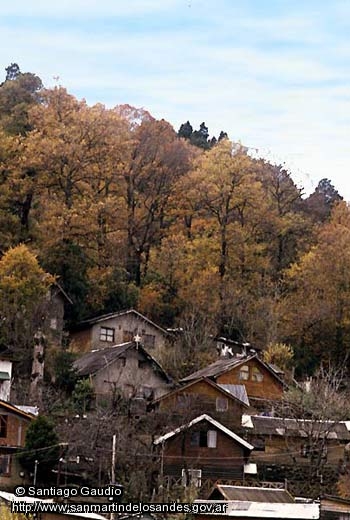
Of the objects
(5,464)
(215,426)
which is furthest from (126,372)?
(5,464)

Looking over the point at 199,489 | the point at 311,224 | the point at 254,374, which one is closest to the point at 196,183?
the point at 311,224

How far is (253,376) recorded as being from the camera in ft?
136

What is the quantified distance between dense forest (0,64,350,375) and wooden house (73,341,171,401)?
3.51m

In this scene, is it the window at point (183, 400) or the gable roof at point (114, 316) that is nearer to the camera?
the window at point (183, 400)

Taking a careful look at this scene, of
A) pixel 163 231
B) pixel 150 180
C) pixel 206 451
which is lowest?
pixel 206 451

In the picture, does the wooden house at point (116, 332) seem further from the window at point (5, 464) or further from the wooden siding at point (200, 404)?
the window at point (5, 464)

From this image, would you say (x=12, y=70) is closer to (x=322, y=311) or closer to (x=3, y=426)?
(x=322, y=311)

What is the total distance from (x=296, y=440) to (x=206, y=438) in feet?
12.0

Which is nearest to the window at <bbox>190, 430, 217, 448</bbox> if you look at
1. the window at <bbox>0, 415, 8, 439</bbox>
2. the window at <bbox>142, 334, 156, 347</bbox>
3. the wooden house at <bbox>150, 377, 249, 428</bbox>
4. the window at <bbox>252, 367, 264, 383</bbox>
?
the wooden house at <bbox>150, 377, 249, 428</bbox>

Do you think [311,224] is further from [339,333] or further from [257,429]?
[257,429]

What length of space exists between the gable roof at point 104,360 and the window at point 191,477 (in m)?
6.48

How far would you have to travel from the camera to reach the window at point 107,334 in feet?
144

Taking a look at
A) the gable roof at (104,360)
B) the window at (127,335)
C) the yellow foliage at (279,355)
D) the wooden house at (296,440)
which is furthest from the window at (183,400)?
the yellow foliage at (279,355)

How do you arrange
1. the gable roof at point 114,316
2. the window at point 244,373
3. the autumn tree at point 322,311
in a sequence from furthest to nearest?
the autumn tree at point 322,311, the gable roof at point 114,316, the window at point 244,373
